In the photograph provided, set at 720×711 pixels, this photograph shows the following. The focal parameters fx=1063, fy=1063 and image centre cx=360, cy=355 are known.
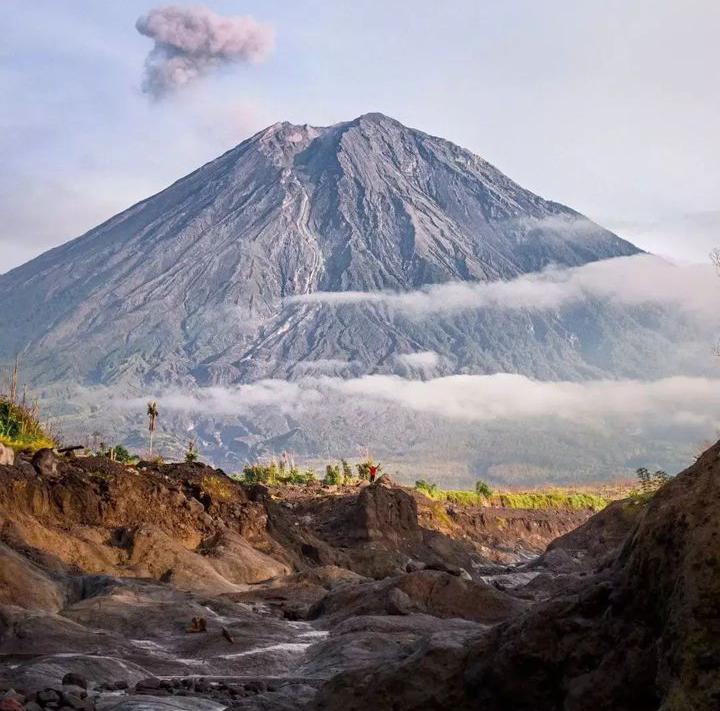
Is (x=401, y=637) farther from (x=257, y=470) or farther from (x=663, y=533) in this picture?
(x=257, y=470)

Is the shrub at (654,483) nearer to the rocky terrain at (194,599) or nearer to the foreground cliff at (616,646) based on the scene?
the rocky terrain at (194,599)

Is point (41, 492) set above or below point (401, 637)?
above

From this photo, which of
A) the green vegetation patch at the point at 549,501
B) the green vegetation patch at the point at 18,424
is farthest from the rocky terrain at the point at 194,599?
the green vegetation patch at the point at 549,501

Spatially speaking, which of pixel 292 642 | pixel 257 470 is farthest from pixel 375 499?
pixel 292 642

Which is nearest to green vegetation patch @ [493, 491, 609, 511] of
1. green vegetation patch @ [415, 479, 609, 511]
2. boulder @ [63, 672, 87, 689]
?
green vegetation patch @ [415, 479, 609, 511]

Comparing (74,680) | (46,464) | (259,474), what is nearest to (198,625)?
(74,680)

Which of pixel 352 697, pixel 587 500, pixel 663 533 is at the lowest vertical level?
pixel 587 500

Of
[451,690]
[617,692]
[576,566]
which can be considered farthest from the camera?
[576,566]
